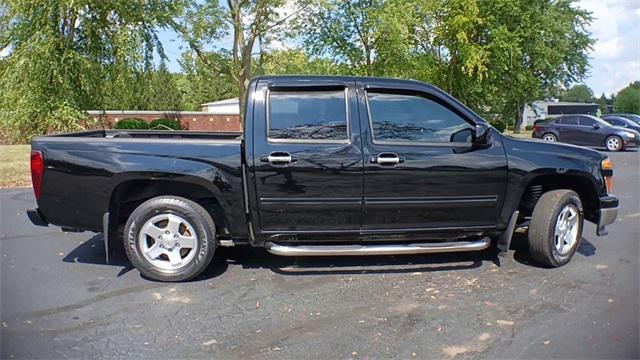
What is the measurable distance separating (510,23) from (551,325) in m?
31.5

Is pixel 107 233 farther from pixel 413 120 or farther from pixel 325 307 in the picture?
pixel 413 120

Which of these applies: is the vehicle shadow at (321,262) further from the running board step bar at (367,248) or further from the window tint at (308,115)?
the window tint at (308,115)

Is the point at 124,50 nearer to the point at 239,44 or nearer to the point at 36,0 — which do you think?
the point at 36,0

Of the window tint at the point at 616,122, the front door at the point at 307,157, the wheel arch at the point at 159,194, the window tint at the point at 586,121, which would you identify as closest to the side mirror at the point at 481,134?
the front door at the point at 307,157

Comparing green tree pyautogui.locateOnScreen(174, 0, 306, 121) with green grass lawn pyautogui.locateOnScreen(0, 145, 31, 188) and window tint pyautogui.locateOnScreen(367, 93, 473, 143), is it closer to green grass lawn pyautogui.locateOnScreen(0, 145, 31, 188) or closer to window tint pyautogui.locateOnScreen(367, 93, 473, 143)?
green grass lawn pyautogui.locateOnScreen(0, 145, 31, 188)

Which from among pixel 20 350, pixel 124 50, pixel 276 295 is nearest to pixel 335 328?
pixel 276 295

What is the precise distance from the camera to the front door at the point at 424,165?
4.21 metres

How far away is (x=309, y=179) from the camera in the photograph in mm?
4148

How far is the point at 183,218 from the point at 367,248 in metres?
1.71

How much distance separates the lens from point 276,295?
13.2 ft

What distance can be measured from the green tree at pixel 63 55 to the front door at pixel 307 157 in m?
14.0

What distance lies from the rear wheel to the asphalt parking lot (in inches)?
650

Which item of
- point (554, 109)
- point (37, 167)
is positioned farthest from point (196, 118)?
point (554, 109)

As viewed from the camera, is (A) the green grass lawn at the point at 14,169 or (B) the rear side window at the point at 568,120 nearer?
(A) the green grass lawn at the point at 14,169
